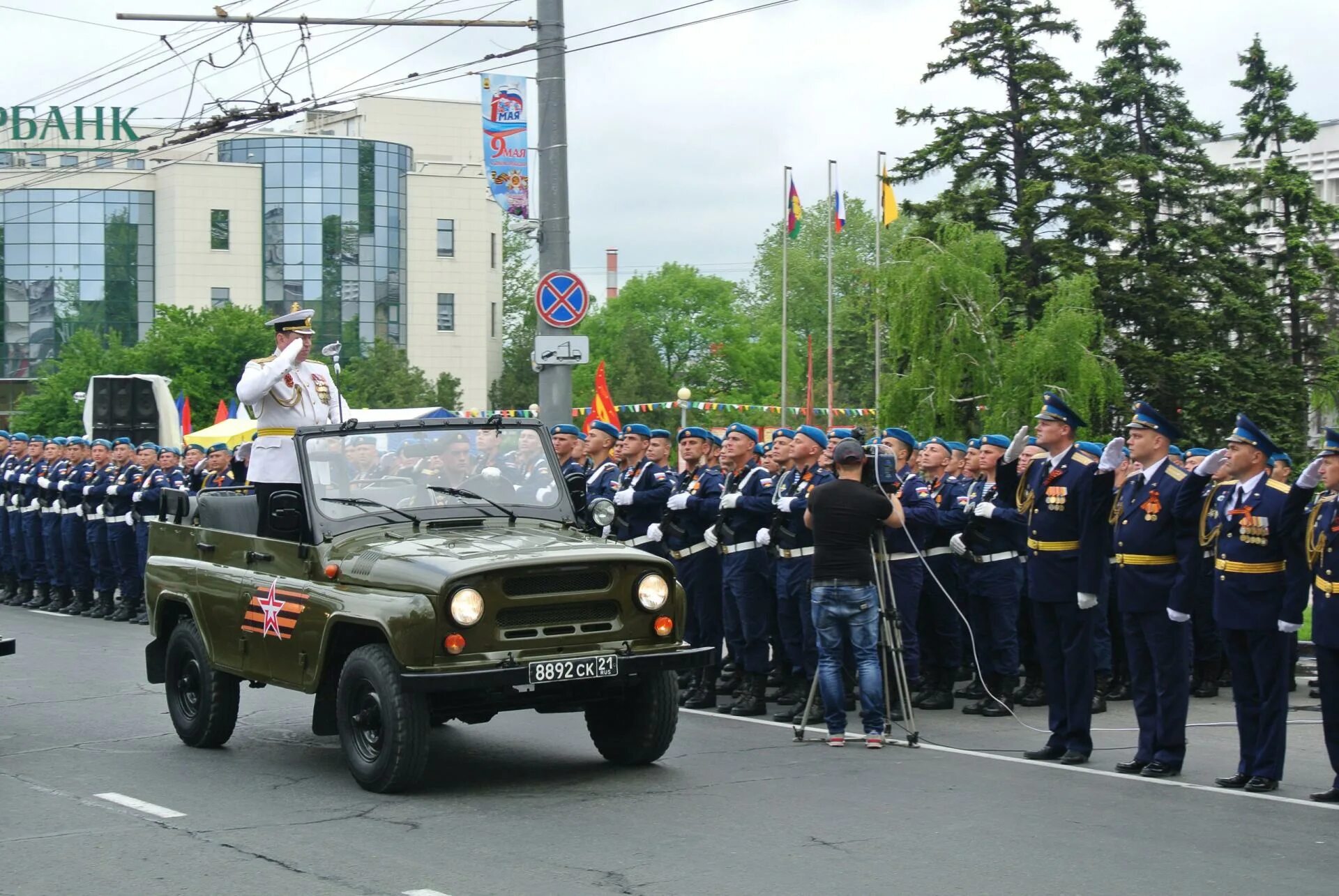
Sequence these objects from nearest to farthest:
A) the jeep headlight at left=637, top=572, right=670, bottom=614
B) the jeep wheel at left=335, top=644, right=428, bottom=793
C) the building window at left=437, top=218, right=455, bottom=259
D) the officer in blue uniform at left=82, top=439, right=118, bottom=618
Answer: the jeep wheel at left=335, top=644, right=428, bottom=793, the jeep headlight at left=637, top=572, right=670, bottom=614, the officer in blue uniform at left=82, top=439, right=118, bottom=618, the building window at left=437, top=218, right=455, bottom=259

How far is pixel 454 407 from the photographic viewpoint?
79.7 m

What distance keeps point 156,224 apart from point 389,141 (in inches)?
499

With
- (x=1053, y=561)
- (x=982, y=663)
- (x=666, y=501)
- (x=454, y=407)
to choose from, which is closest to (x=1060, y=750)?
(x=1053, y=561)

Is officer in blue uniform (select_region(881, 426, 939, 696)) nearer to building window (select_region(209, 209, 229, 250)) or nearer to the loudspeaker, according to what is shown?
the loudspeaker

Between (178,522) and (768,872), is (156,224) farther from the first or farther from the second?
(768,872)

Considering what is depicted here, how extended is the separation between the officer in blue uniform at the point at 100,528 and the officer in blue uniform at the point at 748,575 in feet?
36.3

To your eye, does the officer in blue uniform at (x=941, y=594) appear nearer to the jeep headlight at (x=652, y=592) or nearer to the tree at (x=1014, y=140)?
the jeep headlight at (x=652, y=592)

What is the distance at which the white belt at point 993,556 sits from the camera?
1308cm

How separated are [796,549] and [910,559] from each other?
3.18ft

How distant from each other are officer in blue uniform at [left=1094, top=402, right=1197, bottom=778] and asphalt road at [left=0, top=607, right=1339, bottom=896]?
31cm

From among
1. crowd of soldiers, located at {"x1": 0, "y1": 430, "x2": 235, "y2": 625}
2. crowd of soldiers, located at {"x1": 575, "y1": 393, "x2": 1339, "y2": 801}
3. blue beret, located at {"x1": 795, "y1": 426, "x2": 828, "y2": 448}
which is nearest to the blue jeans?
crowd of soldiers, located at {"x1": 575, "y1": 393, "x2": 1339, "y2": 801}

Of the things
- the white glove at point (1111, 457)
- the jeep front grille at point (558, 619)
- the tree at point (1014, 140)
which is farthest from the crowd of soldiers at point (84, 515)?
the tree at point (1014, 140)

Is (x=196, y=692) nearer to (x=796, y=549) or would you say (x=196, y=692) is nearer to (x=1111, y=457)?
(x=796, y=549)

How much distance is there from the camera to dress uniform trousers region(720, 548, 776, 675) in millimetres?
12672
